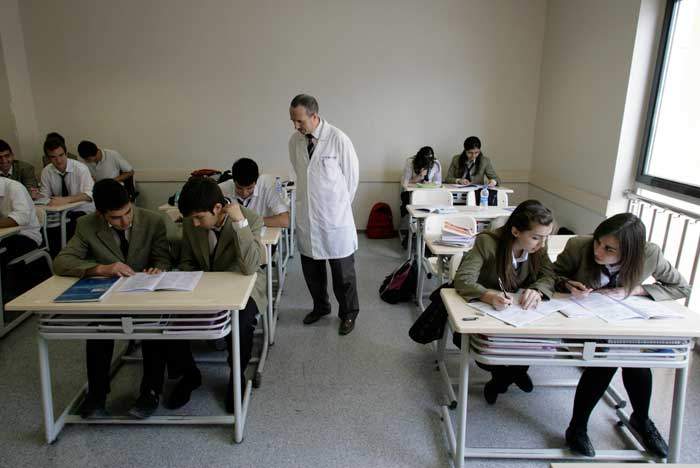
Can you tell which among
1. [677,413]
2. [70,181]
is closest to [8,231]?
[70,181]

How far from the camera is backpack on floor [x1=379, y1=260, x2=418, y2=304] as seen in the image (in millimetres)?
3621

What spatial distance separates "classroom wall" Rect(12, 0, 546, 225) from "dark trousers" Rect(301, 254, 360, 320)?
2307mm

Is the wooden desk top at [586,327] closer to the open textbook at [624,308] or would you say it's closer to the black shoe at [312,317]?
the open textbook at [624,308]

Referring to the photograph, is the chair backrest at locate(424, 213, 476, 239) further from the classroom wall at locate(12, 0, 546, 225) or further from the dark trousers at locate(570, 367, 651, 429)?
the classroom wall at locate(12, 0, 546, 225)

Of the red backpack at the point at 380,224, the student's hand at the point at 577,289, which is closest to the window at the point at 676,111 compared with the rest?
the student's hand at the point at 577,289

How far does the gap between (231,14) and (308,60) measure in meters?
1.01

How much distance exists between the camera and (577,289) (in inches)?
77.2

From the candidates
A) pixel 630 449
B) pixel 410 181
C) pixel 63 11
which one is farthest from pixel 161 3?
pixel 630 449

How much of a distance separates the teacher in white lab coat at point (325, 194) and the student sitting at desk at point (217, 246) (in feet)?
1.86

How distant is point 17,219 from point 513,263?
131 inches

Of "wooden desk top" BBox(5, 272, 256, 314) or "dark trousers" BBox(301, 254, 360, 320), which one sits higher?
"wooden desk top" BBox(5, 272, 256, 314)

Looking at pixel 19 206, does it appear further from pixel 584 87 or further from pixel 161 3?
pixel 584 87

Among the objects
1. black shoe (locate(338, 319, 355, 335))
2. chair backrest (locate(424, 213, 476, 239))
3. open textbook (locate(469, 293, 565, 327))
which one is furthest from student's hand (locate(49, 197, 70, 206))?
open textbook (locate(469, 293, 565, 327))

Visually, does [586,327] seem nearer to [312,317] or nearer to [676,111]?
[312,317]
